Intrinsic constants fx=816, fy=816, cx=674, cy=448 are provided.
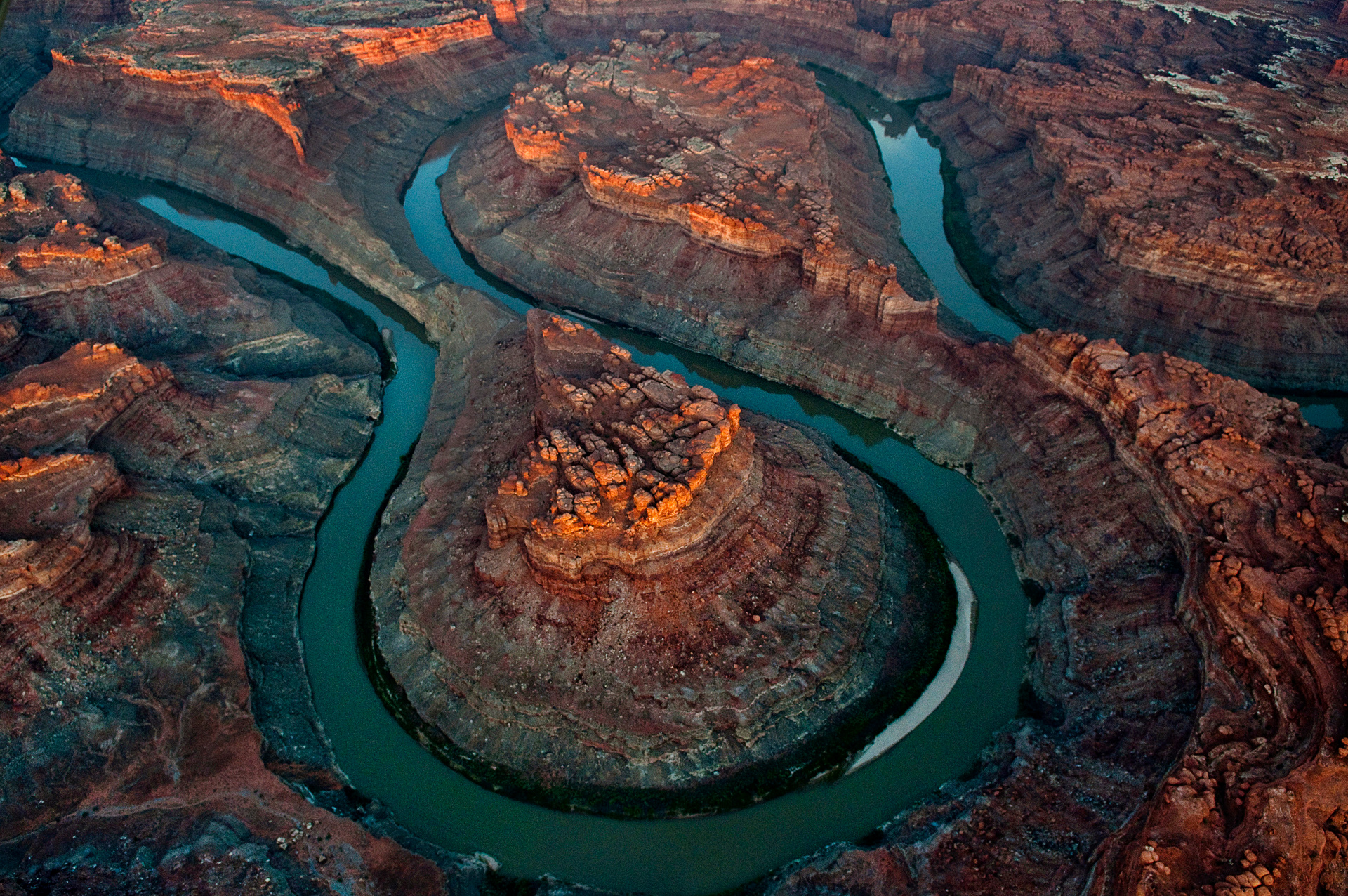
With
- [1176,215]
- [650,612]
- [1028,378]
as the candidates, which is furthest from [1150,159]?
[650,612]

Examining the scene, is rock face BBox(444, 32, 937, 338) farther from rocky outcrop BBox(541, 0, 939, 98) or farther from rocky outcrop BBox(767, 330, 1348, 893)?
rocky outcrop BBox(541, 0, 939, 98)

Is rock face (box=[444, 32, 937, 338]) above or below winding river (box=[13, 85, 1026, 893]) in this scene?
above

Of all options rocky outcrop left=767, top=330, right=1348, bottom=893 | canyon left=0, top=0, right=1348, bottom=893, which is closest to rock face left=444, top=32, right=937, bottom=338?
canyon left=0, top=0, right=1348, bottom=893

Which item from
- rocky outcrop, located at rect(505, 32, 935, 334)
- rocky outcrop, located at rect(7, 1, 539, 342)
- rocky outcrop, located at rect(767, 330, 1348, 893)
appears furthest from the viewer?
rocky outcrop, located at rect(7, 1, 539, 342)

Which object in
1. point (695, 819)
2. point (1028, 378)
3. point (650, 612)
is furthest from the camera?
point (1028, 378)

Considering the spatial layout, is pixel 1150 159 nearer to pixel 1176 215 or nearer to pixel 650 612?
pixel 1176 215

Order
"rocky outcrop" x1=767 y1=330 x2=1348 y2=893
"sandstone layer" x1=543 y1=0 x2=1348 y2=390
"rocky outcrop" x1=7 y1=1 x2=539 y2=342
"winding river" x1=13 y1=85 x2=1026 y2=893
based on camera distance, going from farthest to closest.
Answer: "rocky outcrop" x1=7 y1=1 x2=539 y2=342 → "sandstone layer" x1=543 y1=0 x2=1348 y2=390 → "winding river" x1=13 y1=85 x2=1026 y2=893 → "rocky outcrop" x1=767 y1=330 x2=1348 y2=893
